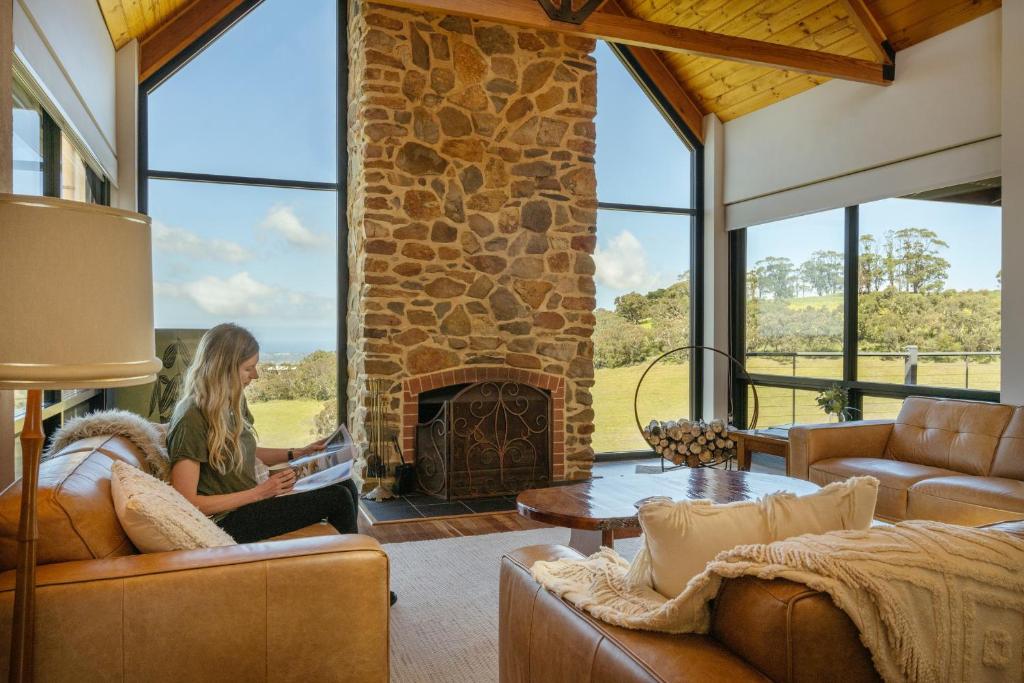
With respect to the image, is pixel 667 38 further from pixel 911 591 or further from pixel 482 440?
pixel 911 591

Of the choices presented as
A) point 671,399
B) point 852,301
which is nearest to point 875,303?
point 852,301

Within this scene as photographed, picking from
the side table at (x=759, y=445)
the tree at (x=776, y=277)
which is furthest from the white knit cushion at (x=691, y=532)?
the tree at (x=776, y=277)

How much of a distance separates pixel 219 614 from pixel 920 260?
5190mm

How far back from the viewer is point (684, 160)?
7.05 metres

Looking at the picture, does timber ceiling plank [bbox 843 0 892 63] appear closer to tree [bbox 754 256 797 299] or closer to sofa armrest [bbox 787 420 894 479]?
tree [bbox 754 256 797 299]

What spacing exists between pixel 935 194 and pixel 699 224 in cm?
228

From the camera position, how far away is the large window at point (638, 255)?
6.64 meters

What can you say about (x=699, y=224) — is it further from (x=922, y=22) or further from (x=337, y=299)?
(x=337, y=299)

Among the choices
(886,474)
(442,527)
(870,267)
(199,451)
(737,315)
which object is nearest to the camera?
(199,451)

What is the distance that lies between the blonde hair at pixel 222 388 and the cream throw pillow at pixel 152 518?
530mm

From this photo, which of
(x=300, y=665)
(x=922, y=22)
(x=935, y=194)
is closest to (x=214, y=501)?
(x=300, y=665)

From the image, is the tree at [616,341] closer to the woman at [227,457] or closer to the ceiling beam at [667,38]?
the ceiling beam at [667,38]

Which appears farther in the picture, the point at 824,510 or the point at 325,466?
the point at 325,466

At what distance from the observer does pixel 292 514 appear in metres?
2.66
